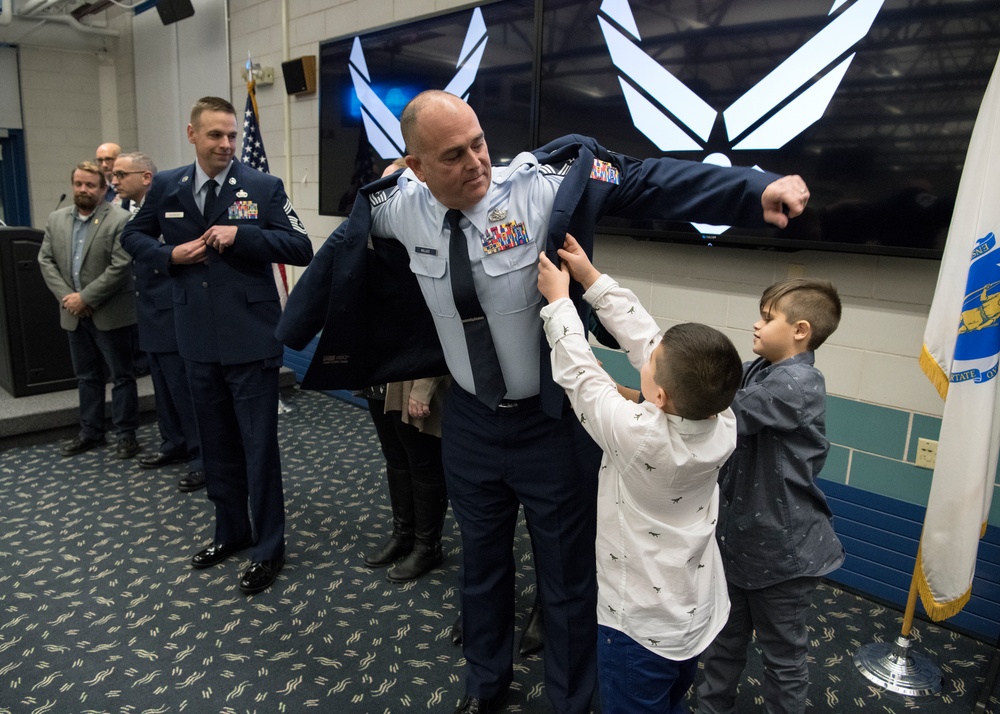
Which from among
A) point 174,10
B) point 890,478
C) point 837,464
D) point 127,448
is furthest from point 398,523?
point 174,10

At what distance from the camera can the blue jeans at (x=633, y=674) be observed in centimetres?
138

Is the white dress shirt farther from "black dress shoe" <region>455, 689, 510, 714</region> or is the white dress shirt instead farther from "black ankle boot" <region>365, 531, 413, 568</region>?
"black ankle boot" <region>365, 531, 413, 568</region>

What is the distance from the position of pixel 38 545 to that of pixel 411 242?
87.4 inches

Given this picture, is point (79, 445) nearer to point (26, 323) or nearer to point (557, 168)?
point (26, 323)

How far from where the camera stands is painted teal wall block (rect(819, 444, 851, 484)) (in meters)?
2.51

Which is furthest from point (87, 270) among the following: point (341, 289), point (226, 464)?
point (341, 289)

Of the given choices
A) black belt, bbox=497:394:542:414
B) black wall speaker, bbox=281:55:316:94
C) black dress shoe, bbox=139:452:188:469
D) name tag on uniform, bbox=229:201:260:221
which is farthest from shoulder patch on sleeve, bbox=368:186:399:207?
black wall speaker, bbox=281:55:316:94

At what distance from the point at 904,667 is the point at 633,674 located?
1161mm

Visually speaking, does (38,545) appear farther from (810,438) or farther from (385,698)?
(810,438)

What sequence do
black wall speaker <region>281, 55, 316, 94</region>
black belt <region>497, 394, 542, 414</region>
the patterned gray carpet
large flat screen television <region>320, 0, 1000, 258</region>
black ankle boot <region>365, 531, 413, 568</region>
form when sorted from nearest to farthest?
black belt <region>497, 394, 542, 414</region>
the patterned gray carpet
large flat screen television <region>320, 0, 1000, 258</region>
black ankle boot <region>365, 531, 413, 568</region>
black wall speaker <region>281, 55, 316, 94</region>

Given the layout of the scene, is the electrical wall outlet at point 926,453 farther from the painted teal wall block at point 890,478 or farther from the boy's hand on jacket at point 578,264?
the boy's hand on jacket at point 578,264

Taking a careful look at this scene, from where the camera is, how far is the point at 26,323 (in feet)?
13.8

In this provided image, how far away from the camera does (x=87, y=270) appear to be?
3.65 meters

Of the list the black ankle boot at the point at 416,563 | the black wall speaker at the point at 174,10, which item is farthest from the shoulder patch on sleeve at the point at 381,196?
the black wall speaker at the point at 174,10
